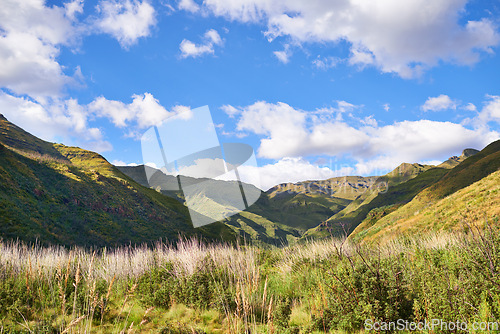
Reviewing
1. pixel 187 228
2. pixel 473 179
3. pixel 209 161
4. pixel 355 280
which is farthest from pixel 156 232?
pixel 473 179

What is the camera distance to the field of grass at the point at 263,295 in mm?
3566

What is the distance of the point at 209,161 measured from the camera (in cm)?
1664

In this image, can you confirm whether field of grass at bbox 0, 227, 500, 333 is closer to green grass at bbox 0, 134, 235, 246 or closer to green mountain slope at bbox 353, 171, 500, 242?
green grass at bbox 0, 134, 235, 246

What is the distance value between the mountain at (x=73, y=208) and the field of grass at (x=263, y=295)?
42.5ft

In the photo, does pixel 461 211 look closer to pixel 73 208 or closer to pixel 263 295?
pixel 263 295

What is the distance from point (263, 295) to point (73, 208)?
42.6 meters

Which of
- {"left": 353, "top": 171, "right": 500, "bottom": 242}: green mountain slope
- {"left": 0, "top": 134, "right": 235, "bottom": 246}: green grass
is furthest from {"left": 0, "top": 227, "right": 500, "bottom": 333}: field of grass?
{"left": 353, "top": 171, "right": 500, "bottom": 242}: green mountain slope

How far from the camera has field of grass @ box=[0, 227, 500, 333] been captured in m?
3.57

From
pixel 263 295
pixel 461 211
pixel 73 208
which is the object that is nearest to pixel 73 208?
pixel 73 208

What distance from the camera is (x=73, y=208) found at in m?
37.2

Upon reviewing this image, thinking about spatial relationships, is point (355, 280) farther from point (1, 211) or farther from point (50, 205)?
point (50, 205)

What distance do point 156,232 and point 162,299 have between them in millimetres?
39927

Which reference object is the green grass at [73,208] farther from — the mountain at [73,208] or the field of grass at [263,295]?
the field of grass at [263,295]

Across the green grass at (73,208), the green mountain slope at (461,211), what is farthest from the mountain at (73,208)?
the green mountain slope at (461,211)
